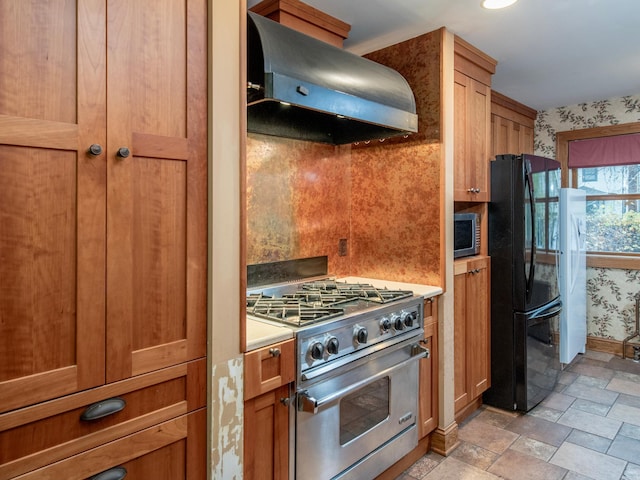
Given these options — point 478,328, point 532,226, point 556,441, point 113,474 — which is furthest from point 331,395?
point 532,226

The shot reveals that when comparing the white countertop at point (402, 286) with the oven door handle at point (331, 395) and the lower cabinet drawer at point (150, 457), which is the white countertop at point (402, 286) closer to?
the oven door handle at point (331, 395)

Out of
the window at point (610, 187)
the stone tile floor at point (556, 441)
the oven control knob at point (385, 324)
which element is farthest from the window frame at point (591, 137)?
the oven control knob at point (385, 324)

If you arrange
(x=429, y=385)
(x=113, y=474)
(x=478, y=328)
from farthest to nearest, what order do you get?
1. (x=478, y=328)
2. (x=429, y=385)
3. (x=113, y=474)

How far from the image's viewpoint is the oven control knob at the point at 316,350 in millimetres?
1633

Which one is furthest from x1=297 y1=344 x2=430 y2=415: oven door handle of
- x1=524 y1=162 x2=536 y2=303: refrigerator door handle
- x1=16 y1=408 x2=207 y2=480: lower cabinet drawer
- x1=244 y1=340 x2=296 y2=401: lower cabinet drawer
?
x1=524 y1=162 x2=536 y2=303: refrigerator door handle

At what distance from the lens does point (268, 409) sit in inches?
60.1

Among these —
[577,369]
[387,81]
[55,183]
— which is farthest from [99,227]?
[577,369]

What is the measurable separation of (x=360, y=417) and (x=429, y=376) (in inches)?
26.1

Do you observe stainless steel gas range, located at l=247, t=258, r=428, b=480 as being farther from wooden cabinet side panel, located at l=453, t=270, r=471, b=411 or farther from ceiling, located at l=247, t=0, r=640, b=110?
ceiling, located at l=247, t=0, r=640, b=110

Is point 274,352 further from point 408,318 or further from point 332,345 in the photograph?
point 408,318

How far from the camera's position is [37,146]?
99cm

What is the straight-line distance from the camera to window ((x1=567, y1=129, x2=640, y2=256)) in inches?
163

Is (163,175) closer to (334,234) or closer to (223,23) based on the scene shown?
(223,23)

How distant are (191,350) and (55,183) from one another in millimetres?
593
